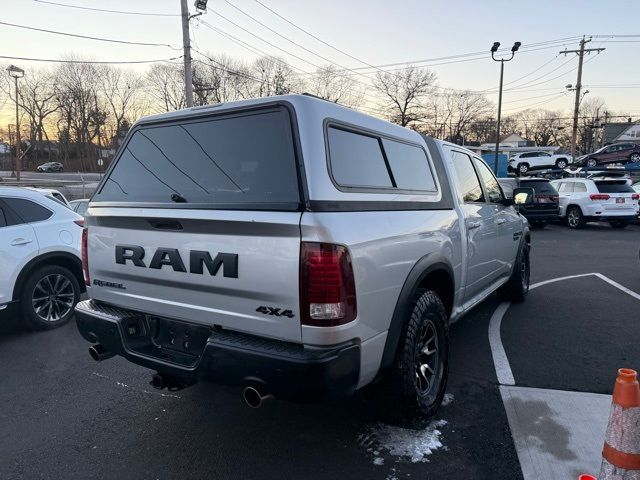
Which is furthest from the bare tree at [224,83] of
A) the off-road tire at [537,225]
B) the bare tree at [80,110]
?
the off-road tire at [537,225]

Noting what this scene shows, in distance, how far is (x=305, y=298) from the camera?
223 centimetres

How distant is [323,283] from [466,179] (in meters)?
2.60

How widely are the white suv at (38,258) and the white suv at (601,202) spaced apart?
51.1 ft

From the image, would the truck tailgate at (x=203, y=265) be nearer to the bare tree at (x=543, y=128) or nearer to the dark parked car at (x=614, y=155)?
the dark parked car at (x=614, y=155)

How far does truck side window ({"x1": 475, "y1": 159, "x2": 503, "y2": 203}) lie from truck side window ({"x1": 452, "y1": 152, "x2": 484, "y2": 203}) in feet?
0.77

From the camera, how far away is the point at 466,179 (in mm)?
4301

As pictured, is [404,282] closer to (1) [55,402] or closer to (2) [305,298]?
(2) [305,298]

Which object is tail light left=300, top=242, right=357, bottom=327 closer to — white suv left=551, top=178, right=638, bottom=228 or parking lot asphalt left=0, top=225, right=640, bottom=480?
parking lot asphalt left=0, top=225, right=640, bottom=480

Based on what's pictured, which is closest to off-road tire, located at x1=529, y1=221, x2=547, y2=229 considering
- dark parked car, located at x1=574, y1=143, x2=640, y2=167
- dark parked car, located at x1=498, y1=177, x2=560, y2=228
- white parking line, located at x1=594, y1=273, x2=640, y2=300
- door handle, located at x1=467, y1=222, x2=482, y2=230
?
dark parked car, located at x1=498, y1=177, x2=560, y2=228

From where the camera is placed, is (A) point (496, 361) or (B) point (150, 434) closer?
(B) point (150, 434)

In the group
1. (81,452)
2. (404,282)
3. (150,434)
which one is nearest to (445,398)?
(404,282)

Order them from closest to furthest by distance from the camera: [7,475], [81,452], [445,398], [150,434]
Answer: [7,475]
[81,452]
[150,434]
[445,398]

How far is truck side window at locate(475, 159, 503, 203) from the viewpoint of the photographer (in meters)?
4.81

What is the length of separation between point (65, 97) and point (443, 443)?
80612 mm
